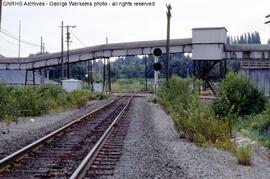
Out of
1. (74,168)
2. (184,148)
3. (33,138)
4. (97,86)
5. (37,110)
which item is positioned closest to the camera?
(74,168)

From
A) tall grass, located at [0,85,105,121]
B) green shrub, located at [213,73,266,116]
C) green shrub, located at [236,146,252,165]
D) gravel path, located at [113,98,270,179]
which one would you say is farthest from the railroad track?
green shrub, located at [213,73,266,116]

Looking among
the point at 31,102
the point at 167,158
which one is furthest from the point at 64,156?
the point at 31,102

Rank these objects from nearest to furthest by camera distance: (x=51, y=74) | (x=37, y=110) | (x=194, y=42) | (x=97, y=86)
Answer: (x=37, y=110)
(x=194, y=42)
(x=97, y=86)
(x=51, y=74)

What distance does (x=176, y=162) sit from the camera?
10.9 meters

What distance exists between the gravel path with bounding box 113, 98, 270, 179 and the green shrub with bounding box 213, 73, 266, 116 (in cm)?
1224

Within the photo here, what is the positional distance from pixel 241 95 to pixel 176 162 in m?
17.3

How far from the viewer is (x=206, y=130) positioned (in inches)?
602

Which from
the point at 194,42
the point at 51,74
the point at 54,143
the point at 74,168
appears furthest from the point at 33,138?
the point at 51,74

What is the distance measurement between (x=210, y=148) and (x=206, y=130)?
58.8 inches

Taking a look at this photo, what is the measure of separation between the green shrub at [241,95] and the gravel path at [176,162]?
12.2 metres

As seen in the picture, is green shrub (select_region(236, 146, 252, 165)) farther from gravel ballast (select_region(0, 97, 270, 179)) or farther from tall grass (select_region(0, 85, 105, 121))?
tall grass (select_region(0, 85, 105, 121))

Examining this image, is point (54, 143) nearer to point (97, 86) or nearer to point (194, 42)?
point (194, 42)

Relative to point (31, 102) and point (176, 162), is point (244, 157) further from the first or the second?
point (31, 102)

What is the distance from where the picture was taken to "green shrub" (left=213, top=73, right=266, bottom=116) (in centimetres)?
2727
